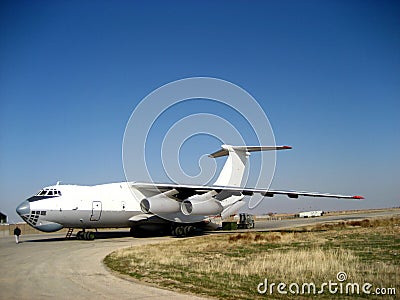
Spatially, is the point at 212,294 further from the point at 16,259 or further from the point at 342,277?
the point at 16,259

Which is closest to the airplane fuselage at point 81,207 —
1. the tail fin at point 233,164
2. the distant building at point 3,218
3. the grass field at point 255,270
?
the tail fin at point 233,164

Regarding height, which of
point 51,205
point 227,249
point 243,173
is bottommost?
point 227,249

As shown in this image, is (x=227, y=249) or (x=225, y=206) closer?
(x=227, y=249)

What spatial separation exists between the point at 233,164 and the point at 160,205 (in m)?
7.58

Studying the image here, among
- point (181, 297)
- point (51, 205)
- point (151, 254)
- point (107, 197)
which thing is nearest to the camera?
point (181, 297)

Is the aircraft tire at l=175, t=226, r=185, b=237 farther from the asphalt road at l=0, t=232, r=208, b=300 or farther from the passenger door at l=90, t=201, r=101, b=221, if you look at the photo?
the asphalt road at l=0, t=232, r=208, b=300

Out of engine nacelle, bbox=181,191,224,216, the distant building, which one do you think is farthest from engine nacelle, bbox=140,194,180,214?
the distant building

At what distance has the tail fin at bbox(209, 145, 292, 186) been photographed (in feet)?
87.6

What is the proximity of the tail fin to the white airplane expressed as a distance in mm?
1383

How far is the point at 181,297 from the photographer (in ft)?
22.9

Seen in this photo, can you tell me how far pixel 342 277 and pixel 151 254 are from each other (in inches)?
269

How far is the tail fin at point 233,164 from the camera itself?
26.7 m

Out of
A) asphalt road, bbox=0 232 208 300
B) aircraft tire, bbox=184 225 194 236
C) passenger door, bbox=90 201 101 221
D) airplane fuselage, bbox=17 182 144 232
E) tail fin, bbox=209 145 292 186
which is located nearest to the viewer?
asphalt road, bbox=0 232 208 300

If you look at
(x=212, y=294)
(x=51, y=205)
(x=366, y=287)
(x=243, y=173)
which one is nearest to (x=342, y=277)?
(x=366, y=287)
